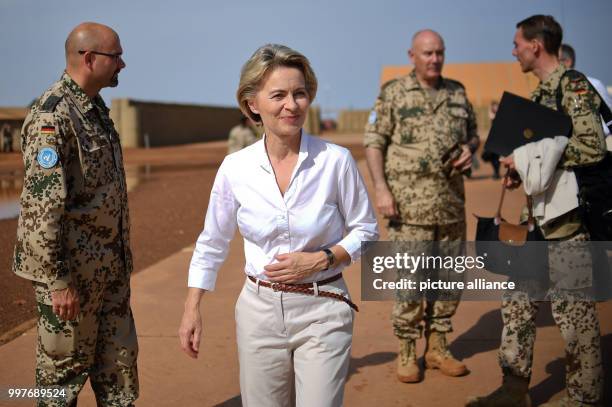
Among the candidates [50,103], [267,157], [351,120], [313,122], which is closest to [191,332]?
[267,157]

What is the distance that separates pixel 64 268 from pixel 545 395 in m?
3.05

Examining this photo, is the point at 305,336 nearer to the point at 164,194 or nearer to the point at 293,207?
the point at 293,207

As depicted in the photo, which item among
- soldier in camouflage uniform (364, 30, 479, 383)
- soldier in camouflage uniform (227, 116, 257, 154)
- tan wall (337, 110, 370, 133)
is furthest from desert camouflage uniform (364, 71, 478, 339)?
tan wall (337, 110, 370, 133)

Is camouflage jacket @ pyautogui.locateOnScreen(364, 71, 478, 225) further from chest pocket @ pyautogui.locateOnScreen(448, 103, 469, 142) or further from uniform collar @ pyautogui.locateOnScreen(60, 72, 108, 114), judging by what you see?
uniform collar @ pyautogui.locateOnScreen(60, 72, 108, 114)

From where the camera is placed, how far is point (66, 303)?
339cm

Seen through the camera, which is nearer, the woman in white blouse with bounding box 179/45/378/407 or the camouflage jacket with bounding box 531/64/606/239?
the woman in white blouse with bounding box 179/45/378/407

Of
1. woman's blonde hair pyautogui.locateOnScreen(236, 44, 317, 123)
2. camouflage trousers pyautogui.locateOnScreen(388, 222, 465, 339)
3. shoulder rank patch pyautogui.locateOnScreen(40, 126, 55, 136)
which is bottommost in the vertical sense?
camouflage trousers pyautogui.locateOnScreen(388, 222, 465, 339)

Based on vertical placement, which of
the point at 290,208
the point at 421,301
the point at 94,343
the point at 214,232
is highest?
the point at 290,208

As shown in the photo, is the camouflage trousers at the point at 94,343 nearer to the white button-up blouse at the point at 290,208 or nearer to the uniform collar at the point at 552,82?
the white button-up blouse at the point at 290,208

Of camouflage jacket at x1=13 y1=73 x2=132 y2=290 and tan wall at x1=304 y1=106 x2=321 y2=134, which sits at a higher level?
tan wall at x1=304 y1=106 x2=321 y2=134

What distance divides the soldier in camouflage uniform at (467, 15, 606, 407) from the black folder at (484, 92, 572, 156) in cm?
8

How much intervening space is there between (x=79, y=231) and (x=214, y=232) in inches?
31.8

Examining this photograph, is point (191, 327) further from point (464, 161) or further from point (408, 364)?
point (464, 161)

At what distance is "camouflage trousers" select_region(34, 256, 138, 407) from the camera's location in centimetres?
351
